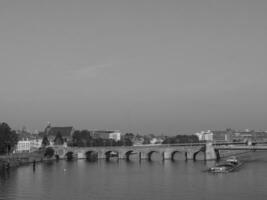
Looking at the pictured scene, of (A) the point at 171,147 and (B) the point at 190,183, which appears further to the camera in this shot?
(A) the point at 171,147

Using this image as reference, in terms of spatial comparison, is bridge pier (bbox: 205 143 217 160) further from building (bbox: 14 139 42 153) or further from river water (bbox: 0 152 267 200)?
building (bbox: 14 139 42 153)

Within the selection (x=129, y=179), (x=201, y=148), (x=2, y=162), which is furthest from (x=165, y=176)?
(x=201, y=148)

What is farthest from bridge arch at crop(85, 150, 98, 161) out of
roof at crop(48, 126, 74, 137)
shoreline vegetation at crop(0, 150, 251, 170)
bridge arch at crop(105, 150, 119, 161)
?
roof at crop(48, 126, 74, 137)

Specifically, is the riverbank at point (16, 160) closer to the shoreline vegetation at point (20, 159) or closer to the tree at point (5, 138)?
the shoreline vegetation at point (20, 159)

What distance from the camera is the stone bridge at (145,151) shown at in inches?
4428

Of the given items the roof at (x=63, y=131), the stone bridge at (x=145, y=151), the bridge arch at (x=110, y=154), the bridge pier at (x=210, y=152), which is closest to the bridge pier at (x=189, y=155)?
the stone bridge at (x=145, y=151)

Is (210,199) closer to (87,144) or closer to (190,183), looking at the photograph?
(190,183)

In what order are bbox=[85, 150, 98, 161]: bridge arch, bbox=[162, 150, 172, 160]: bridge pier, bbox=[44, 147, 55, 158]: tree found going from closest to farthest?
bbox=[162, 150, 172, 160]: bridge pier < bbox=[44, 147, 55, 158]: tree < bbox=[85, 150, 98, 161]: bridge arch

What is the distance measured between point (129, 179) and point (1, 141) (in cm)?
4545

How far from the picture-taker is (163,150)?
383 ft

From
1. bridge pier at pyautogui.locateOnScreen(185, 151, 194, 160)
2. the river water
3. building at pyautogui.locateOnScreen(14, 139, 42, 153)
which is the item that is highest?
building at pyautogui.locateOnScreen(14, 139, 42, 153)

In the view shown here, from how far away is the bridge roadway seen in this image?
110 m

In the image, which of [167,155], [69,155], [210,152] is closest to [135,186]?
[210,152]

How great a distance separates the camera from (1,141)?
105688 mm
